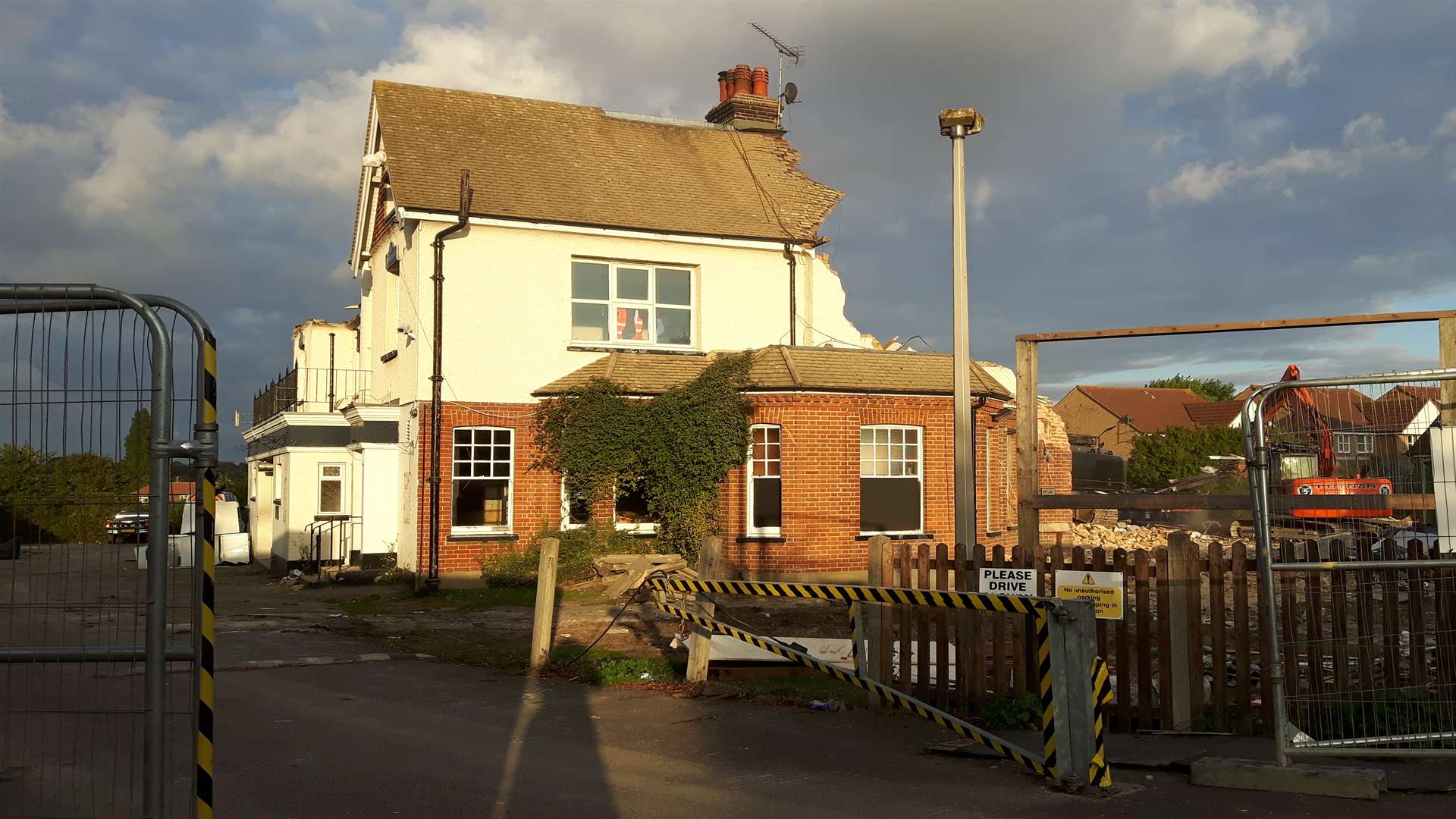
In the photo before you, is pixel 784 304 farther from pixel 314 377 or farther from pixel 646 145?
pixel 314 377

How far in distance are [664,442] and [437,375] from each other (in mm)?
3991

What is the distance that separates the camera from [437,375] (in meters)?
20.3

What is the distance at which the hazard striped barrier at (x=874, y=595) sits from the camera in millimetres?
7398

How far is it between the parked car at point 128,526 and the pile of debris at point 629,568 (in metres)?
12.2

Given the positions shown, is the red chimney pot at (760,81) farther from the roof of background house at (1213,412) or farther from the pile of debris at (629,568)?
the roof of background house at (1213,412)

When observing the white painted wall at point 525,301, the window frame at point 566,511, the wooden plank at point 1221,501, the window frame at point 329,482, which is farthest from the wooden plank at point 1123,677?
the window frame at point 329,482

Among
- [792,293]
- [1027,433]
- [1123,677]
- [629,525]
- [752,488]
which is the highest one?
[792,293]

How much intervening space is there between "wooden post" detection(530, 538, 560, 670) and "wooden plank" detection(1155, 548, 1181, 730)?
17.3 feet

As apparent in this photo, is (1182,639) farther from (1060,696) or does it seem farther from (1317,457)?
(1060,696)

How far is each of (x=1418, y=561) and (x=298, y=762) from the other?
274 inches

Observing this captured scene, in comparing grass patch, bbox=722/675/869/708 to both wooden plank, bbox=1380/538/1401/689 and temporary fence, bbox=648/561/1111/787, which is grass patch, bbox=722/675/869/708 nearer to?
temporary fence, bbox=648/561/1111/787

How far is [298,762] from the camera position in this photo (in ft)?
25.7

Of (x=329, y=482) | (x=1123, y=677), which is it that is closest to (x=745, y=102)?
(x=329, y=482)

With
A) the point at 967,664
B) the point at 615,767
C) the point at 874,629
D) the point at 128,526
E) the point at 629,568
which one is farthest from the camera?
the point at 629,568
